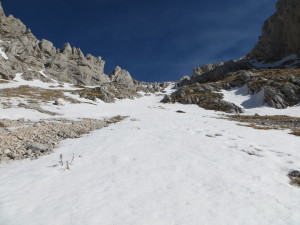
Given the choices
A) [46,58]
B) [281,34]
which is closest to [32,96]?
[46,58]

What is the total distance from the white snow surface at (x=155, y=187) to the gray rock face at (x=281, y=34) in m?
148

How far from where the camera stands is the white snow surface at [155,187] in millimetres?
5969

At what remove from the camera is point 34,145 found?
12641mm

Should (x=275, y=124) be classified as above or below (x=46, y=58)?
below

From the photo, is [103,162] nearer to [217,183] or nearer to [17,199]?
[17,199]

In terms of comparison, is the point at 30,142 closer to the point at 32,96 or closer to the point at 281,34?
the point at 32,96

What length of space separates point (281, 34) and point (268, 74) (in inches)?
3052

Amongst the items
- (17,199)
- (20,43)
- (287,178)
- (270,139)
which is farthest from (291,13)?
(20,43)

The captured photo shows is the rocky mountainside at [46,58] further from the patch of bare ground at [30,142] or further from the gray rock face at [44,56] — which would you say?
the patch of bare ground at [30,142]

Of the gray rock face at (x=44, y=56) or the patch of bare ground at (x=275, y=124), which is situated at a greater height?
the gray rock face at (x=44, y=56)

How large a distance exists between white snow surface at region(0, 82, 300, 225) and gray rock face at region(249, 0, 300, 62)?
485 feet

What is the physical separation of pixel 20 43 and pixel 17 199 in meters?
174

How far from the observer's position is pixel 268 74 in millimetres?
84188

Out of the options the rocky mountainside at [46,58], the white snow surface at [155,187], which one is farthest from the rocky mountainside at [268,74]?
the rocky mountainside at [46,58]
